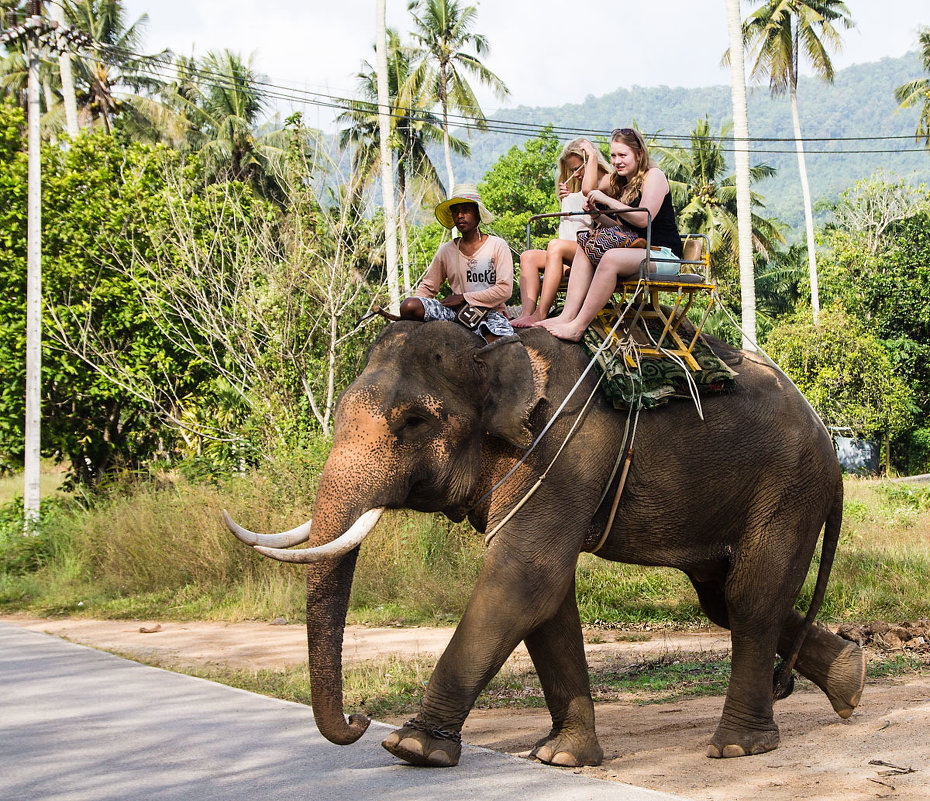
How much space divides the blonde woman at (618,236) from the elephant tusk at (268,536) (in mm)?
1634

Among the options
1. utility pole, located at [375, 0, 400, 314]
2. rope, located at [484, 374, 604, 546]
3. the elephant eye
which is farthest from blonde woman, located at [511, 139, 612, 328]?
utility pole, located at [375, 0, 400, 314]

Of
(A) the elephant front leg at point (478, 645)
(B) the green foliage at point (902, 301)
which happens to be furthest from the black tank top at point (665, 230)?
(B) the green foliage at point (902, 301)

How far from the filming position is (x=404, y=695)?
7.57 metres

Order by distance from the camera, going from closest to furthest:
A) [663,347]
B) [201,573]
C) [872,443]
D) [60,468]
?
[663,347] → [201,573] → [872,443] → [60,468]

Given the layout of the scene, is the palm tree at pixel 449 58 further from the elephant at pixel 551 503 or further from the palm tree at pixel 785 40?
the elephant at pixel 551 503

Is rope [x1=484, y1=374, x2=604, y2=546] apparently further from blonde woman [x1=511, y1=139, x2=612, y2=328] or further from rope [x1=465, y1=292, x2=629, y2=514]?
blonde woman [x1=511, y1=139, x2=612, y2=328]

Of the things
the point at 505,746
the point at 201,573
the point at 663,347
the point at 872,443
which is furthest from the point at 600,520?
the point at 872,443

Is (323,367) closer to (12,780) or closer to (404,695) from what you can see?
(404,695)

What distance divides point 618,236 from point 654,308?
0.45 meters

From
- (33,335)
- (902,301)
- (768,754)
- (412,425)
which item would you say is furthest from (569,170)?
(902,301)

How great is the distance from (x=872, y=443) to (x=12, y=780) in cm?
3390

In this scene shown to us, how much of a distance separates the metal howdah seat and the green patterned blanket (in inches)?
2.0

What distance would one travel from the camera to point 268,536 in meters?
4.85

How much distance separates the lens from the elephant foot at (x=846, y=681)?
627 centimetres
